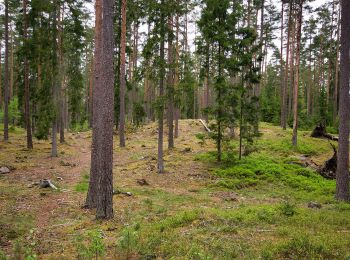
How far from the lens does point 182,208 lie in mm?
10695

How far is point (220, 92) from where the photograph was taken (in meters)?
17.6

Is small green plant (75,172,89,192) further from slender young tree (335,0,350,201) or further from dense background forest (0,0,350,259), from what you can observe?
slender young tree (335,0,350,201)

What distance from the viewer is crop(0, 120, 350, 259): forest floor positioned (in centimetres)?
629

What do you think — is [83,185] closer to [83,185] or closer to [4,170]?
[83,185]

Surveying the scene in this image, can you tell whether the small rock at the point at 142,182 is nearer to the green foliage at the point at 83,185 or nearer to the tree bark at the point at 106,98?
the green foliage at the point at 83,185

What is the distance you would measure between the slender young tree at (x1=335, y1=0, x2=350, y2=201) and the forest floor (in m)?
0.75

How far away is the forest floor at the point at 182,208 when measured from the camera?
629 cm

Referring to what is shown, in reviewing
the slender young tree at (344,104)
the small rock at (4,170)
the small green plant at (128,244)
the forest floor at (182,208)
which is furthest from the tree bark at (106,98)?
the small rock at (4,170)

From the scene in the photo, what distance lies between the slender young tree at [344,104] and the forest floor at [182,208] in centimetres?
75

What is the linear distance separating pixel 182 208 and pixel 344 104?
6.77 meters

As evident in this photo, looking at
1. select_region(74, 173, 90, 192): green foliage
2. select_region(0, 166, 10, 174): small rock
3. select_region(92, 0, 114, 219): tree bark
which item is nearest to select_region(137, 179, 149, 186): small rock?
select_region(74, 173, 90, 192): green foliage

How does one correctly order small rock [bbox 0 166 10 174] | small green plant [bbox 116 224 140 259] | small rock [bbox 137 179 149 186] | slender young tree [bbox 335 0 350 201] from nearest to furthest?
small green plant [bbox 116 224 140 259] < slender young tree [bbox 335 0 350 201] < small rock [bbox 137 179 149 186] < small rock [bbox 0 166 10 174]

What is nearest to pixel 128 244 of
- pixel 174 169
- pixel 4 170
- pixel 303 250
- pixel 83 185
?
pixel 303 250

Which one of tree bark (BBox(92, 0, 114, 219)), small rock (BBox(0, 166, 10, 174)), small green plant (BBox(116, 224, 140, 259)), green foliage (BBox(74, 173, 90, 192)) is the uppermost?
tree bark (BBox(92, 0, 114, 219))
